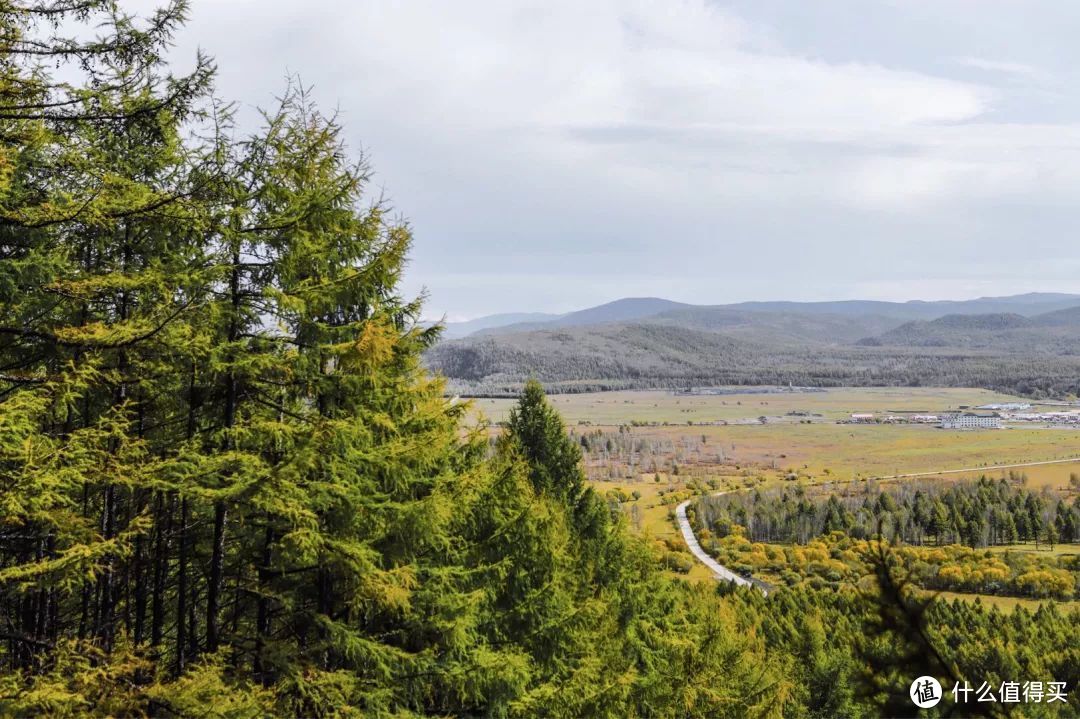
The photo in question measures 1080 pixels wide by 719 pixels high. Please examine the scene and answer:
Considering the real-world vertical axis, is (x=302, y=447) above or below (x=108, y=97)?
below

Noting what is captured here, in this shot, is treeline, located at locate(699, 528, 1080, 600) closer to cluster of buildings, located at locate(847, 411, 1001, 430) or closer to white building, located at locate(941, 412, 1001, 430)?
white building, located at locate(941, 412, 1001, 430)

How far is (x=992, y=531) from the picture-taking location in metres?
76.1

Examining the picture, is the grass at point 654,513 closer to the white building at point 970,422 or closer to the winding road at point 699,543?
the winding road at point 699,543

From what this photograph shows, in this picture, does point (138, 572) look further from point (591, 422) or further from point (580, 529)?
→ point (591, 422)

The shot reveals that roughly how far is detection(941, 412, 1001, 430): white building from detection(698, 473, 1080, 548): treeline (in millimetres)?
99777

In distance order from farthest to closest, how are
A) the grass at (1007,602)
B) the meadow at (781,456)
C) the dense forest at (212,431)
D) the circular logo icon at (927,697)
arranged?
the meadow at (781,456), the grass at (1007,602), the dense forest at (212,431), the circular logo icon at (927,697)

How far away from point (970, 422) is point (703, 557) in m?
148

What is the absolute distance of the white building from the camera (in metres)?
179

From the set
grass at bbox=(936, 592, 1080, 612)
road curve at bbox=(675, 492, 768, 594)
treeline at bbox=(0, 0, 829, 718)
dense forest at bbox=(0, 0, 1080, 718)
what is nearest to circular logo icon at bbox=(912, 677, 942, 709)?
dense forest at bbox=(0, 0, 1080, 718)

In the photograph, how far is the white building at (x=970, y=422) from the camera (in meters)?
179

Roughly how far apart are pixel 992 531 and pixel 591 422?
123 meters

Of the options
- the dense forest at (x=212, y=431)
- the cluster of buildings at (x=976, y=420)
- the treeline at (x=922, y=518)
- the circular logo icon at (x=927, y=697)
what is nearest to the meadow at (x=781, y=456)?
the treeline at (x=922, y=518)

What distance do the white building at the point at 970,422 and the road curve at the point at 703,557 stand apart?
118 m

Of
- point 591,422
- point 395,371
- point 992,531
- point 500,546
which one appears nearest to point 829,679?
point 500,546
